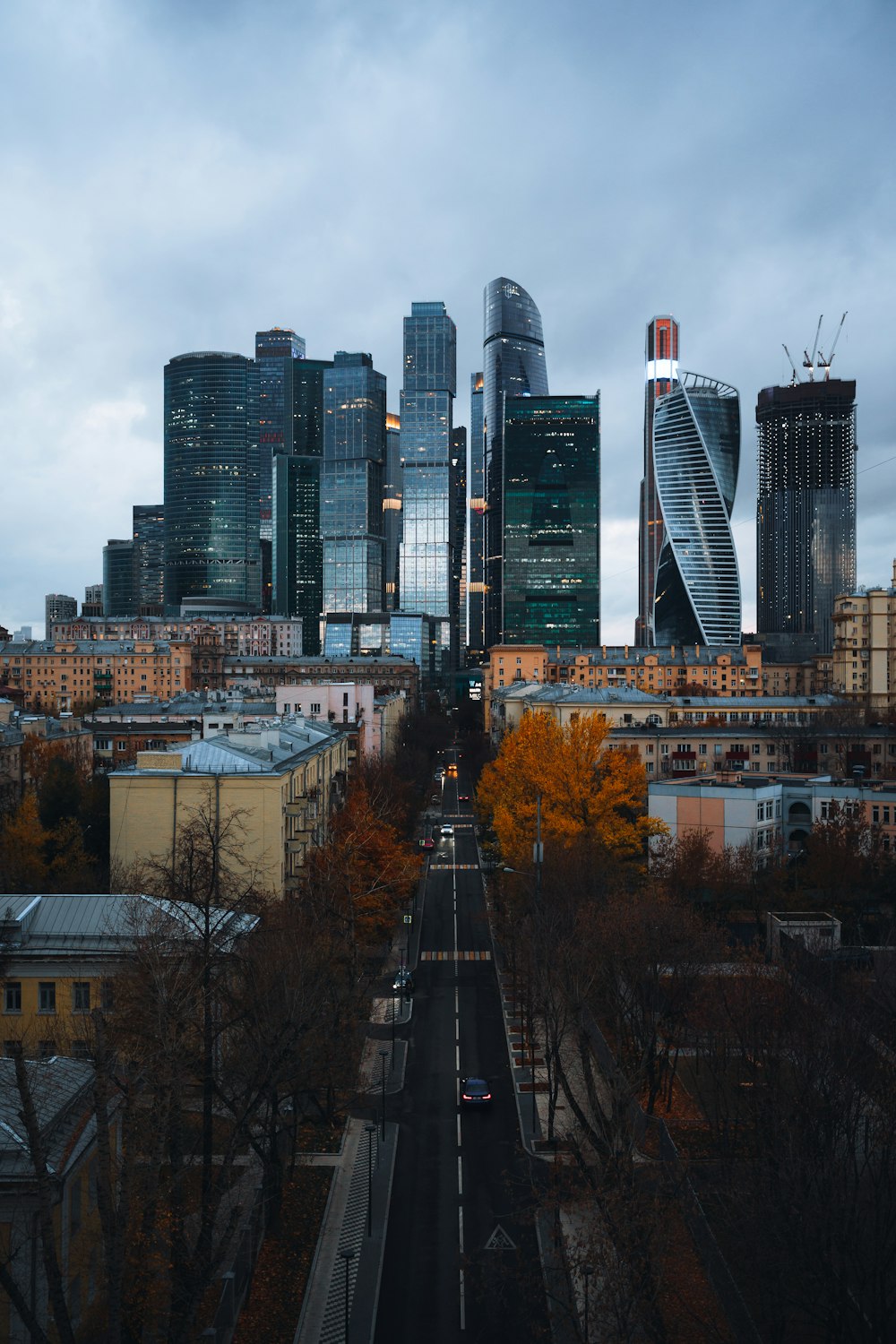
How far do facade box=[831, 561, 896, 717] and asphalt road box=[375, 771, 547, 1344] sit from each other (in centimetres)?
10606

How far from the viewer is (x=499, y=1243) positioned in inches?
969

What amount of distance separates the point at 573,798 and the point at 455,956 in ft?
33.4

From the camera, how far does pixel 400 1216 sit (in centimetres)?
2620

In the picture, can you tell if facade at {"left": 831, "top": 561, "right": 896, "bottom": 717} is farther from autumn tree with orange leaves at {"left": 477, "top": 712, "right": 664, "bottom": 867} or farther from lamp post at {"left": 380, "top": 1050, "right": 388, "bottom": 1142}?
lamp post at {"left": 380, "top": 1050, "right": 388, "bottom": 1142}

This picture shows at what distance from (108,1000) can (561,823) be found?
28757 millimetres

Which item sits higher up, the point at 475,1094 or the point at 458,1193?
the point at 475,1094

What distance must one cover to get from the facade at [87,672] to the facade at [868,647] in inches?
4124

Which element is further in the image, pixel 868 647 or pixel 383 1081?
pixel 868 647

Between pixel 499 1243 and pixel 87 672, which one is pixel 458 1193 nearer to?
pixel 499 1243

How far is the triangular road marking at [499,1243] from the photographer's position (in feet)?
80.0

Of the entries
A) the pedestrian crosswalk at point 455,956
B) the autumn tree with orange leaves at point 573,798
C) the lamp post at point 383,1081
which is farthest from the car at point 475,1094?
the pedestrian crosswalk at point 455,956

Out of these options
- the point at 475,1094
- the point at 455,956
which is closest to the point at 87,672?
the point at 455,956

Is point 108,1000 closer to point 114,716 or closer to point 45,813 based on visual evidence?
point 45,813

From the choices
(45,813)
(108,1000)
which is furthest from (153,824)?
(108,1000)
